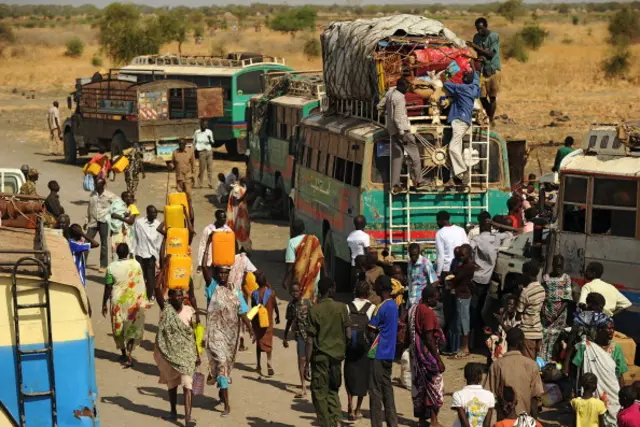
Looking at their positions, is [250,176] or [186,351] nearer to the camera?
[186,351]

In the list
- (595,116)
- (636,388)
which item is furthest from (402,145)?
(595,116)

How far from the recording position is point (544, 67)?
55938 millimetres

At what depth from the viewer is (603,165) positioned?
12.4 metres

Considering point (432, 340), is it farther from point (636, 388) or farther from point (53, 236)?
point (53, 236)

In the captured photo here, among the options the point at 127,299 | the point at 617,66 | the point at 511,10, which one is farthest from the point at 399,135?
the point at 511,10

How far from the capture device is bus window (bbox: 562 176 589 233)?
41.1 ft

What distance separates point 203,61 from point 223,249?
21038 millimetres

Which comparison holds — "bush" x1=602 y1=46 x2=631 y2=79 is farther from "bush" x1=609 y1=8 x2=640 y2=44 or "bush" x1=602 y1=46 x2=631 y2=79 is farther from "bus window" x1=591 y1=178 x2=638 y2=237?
"bus window" x1=591 y1=178 x2=638 y2=237

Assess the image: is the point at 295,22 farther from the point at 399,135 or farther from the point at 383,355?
the point at 383,355

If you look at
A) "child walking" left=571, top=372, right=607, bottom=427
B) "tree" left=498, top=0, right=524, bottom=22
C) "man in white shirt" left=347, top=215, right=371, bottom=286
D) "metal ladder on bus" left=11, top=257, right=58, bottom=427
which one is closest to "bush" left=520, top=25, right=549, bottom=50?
"tree" left=498, top=0, right=524, bottom=22

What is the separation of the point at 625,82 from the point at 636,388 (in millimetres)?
42012

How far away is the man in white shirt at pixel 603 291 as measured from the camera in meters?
11.6

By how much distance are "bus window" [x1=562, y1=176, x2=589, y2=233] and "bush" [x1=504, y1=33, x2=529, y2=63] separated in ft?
160

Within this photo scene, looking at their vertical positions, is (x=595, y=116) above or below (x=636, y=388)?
below
